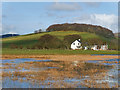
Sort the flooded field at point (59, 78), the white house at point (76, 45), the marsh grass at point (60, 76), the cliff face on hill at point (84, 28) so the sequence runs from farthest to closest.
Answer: the cliff face on hill at point (84, 28) < the white house at point (76, 45) < the marsh grass at point (60, 76) < the flooded field at point (59, 78)

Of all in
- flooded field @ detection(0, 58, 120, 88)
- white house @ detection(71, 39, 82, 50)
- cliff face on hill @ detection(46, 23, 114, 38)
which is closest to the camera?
flooded field @ detection(0, 58, 120, 88)

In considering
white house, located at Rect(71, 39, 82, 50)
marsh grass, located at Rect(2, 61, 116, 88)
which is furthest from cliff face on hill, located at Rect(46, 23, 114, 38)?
marsh grass, located at Rect(2, 61, 116, 88)

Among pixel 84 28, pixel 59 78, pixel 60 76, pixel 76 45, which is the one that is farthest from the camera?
pixel 84 28

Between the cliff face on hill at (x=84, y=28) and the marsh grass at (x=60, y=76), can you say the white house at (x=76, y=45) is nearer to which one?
the cliff face on hill at (x=84, y=28)

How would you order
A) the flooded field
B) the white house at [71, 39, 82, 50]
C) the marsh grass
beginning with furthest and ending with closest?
the white house at [71, 39, 82, 50]
the marsh grass
the flooded field

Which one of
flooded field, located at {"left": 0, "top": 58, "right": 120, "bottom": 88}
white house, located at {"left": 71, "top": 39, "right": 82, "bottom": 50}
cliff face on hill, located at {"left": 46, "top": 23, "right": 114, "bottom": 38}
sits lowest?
flooded field, located at {"left": 0, "top": 58, "right": 120, "bottom": 88}

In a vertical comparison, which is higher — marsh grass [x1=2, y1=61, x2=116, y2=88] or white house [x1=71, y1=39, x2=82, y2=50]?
white house [x1=71, y1=39, x2=82, y2=50]

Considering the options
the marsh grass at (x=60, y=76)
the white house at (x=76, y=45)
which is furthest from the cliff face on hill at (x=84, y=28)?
the marsh grass at (x=60, y=76)

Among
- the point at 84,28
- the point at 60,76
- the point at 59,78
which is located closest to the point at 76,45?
the point at 84,28

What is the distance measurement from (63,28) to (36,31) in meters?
23.4

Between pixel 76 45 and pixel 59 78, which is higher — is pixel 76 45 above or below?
above

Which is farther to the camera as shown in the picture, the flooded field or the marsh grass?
the marsh grass

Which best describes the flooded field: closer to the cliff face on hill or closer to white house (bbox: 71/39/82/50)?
white house (bbox: 71/39/82/50)

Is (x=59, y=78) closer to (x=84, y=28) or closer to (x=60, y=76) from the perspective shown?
(x=60, y=76)
